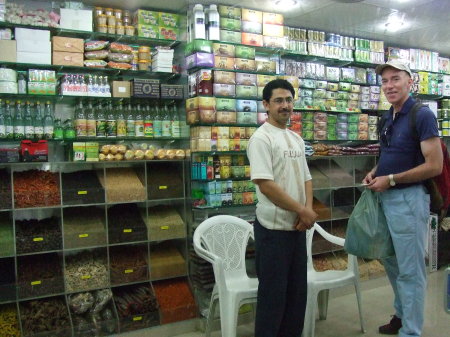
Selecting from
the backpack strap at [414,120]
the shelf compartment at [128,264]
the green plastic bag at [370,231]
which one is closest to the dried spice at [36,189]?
the shelf compartment at [128,264]

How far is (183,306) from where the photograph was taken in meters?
4.10

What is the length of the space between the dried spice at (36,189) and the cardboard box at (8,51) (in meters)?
0.92

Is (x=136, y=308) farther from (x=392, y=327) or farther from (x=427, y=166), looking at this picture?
(x=427, y=166)

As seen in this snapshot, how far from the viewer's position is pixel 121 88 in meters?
4.16

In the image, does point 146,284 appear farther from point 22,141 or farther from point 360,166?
point 360,166

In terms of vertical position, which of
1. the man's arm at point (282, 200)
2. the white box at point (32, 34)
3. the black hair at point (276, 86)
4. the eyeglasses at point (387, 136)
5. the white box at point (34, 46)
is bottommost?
the man's arm at point (282, 200)

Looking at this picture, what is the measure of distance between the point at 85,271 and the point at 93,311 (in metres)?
0.33

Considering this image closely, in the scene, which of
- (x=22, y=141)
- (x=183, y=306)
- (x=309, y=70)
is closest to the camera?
(x=22, y=141)

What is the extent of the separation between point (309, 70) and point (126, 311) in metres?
3.12

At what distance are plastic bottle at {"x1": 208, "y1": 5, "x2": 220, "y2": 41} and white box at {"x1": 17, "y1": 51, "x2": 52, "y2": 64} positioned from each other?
1.37 m

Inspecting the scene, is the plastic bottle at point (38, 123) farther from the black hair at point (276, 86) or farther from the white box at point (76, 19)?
the black hair at point (276, 86)

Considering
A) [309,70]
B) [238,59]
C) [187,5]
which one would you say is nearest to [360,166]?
[309,70]

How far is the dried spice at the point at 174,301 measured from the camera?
4.04 metres

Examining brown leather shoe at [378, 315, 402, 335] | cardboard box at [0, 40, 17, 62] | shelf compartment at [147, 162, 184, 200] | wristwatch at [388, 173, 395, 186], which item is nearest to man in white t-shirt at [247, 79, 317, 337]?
wristwatch at [388, 173, 395, 186]
